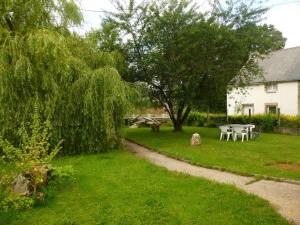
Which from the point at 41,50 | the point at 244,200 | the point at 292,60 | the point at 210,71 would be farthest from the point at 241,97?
the point at 244,200

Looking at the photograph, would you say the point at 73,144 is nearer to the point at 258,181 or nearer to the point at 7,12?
the point at 7,12

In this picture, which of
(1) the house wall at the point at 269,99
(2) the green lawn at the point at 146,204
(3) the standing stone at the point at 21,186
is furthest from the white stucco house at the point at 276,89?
(3) the standing stone at the point at 21,186

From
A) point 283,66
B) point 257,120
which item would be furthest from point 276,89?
point 257,120

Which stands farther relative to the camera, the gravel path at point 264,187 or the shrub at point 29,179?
the shrub at point 29,179

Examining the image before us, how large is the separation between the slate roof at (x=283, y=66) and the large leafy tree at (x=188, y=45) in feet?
26.2

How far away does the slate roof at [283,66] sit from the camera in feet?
92.1

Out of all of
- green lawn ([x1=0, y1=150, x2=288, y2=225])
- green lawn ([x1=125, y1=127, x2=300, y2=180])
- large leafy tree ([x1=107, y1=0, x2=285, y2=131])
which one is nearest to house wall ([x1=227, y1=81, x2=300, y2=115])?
large leafy tree ([x1=107, y1=0, x2=285, y2=131])

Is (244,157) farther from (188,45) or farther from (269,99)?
(269,99)

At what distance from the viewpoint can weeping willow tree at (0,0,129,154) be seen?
1245 cm

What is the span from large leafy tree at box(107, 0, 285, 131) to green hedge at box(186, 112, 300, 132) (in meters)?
5.04

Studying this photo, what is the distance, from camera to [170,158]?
13086mm

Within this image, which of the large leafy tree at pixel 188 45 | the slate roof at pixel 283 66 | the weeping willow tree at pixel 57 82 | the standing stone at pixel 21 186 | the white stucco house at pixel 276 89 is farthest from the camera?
the slate roof at pixel 283 66

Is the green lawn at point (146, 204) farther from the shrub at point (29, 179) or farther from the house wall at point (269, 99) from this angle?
Result: the house wall at point (269, 99)

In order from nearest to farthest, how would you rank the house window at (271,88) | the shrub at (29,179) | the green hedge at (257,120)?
the shrub at (29,179) < the green hedge at (257,120) < the house window at (271,88)
